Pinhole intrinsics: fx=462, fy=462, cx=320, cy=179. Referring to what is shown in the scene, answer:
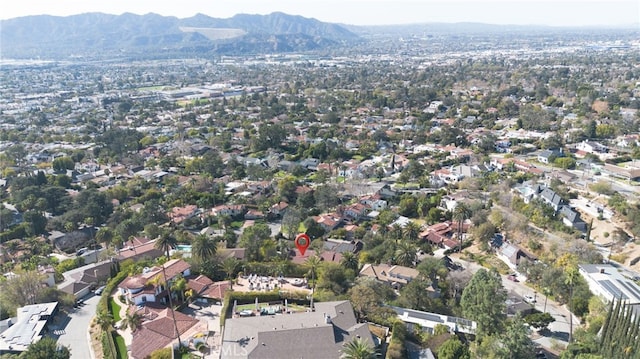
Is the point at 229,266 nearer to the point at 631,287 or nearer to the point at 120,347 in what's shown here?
the point at 120,347

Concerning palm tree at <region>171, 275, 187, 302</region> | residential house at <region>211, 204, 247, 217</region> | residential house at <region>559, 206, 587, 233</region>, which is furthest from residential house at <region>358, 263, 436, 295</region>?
residential house at <region>211, 204, 247, 217</region>

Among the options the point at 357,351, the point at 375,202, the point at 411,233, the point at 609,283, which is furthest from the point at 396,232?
the point at 357,351

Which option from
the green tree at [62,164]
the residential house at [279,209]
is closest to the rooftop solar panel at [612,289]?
the residential house at [279,209]

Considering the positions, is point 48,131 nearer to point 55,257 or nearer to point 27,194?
point 27,194

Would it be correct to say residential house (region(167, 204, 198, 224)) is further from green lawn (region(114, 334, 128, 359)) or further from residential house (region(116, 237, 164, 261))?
green lawn (region(114, 334, 128, 359))

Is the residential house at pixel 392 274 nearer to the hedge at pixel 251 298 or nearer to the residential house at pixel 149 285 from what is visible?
the hedge at pixel 251 298

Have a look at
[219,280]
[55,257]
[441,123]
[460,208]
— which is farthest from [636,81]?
[55,257]
